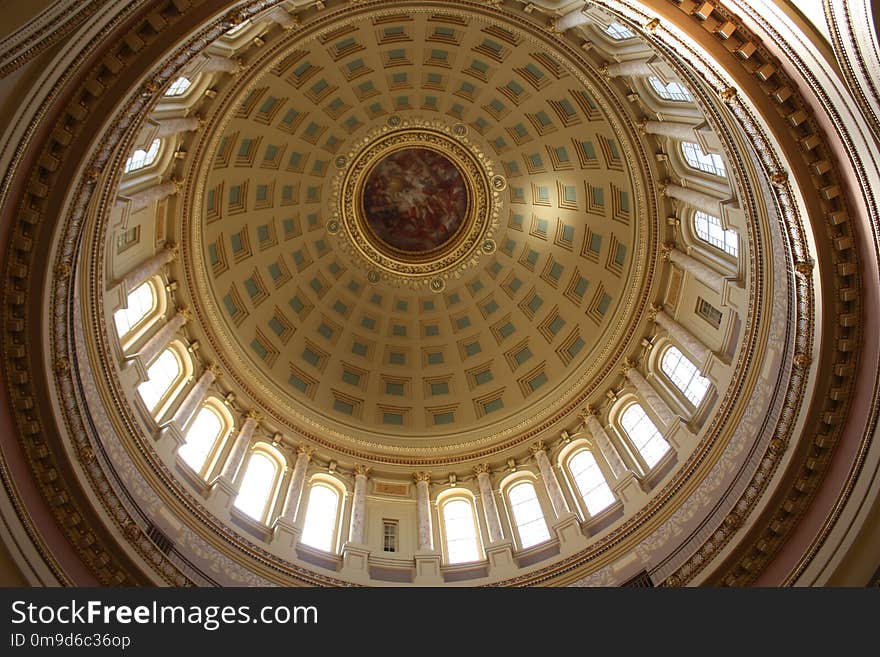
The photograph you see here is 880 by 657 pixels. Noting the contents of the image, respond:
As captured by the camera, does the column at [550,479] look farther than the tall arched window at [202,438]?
Yes

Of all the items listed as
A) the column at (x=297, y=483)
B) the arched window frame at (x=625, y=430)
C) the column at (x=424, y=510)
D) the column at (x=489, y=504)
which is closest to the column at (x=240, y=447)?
the column at (x=297, y=483)

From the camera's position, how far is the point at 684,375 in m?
25.7

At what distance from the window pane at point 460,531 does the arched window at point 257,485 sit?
22.1 feet

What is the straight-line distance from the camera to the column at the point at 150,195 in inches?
871

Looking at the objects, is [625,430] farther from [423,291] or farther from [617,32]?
[423,291]

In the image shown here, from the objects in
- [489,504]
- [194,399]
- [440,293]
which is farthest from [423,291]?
[194,399]

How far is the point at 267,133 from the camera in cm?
3116

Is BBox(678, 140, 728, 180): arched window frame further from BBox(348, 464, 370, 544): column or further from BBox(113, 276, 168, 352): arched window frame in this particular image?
BBox(113, 276, 168, 352): arched window frame

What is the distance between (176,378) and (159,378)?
130 cm

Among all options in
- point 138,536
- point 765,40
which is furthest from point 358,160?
point 765,40

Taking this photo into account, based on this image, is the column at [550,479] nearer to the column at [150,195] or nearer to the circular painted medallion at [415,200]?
the circular painted medallion at [415,200]

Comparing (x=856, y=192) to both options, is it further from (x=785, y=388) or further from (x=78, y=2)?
(x=78, y=2)

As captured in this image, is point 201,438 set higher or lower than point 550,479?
higher

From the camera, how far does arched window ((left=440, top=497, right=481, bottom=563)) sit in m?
25.7
